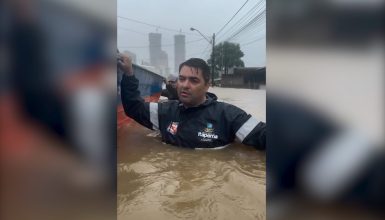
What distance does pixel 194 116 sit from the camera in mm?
2150

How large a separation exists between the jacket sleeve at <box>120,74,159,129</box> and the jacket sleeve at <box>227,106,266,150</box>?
1.83 feet

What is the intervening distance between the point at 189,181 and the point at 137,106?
35.5 inches

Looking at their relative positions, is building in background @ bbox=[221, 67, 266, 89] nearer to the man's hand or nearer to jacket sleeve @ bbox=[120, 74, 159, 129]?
the man's hand

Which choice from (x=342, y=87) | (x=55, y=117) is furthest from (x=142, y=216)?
(x=342, y=87)

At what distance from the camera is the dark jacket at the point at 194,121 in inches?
82.7

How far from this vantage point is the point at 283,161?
2.12ft

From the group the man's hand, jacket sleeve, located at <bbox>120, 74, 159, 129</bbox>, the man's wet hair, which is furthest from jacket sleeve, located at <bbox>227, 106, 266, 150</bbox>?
the man's hand

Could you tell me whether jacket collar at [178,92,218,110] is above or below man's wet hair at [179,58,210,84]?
below

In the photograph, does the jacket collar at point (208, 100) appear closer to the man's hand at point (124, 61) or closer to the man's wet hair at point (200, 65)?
the man's wet hair at point (200, 65)

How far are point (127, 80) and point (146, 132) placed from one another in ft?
2.07

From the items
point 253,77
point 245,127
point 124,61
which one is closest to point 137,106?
point 245,127

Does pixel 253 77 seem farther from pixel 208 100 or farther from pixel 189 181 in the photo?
pixel 208 100

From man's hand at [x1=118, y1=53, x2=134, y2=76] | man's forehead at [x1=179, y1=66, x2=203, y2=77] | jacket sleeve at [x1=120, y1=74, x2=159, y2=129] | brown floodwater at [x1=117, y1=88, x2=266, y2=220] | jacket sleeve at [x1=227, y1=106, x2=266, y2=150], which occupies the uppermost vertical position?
man's forehead at [x1=179, y1=66, x2=203, y2=77]

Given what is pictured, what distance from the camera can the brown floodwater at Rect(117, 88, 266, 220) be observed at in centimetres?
89
